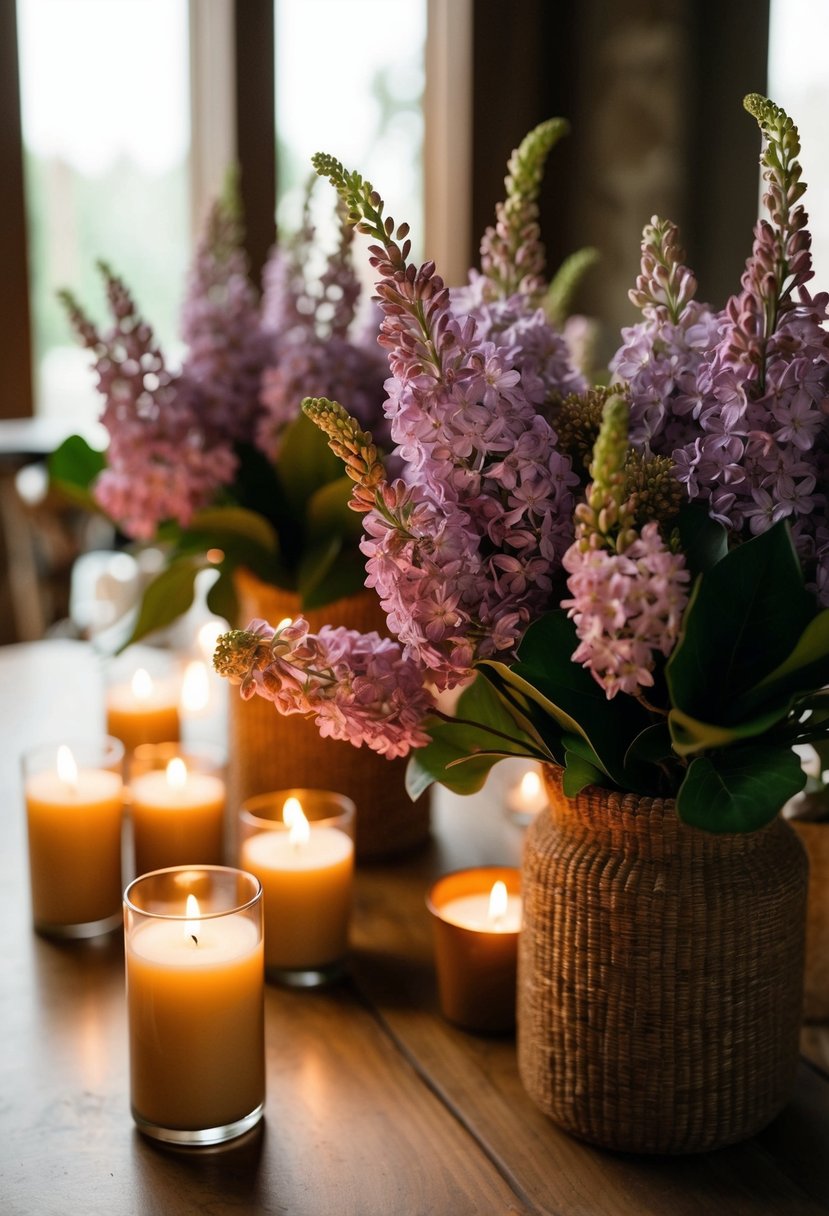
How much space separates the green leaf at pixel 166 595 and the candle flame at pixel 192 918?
1.29 ft

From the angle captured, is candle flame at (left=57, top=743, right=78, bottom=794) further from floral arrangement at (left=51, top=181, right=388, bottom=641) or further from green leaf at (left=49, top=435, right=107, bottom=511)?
green leaf at (left=49, top=435, right=107, bottom=511)

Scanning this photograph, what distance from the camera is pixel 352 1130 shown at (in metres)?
0.68

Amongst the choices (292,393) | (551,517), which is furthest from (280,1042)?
(292,393)

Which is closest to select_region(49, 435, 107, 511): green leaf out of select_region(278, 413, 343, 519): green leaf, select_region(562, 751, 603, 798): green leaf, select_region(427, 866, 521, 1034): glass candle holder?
select_region(278, 413, 343, 519): green leaf

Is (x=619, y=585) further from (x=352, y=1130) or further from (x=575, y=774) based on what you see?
(x=352, y=1130)

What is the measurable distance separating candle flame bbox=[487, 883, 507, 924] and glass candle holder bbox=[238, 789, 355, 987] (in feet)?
0.37

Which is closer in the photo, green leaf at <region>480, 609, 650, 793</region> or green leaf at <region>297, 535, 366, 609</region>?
green leaf at <region>480, 609, 650, 793</region>

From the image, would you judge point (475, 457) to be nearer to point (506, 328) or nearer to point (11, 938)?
point (506, 328)

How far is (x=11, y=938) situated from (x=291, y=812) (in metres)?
0.24

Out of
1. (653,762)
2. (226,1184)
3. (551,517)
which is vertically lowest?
(226,1184)

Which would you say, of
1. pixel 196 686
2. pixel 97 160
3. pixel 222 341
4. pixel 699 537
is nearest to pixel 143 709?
pixel 196 686

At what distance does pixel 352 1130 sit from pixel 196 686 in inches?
27.4

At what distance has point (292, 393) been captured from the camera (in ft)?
3.40

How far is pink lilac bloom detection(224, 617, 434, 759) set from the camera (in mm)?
609
